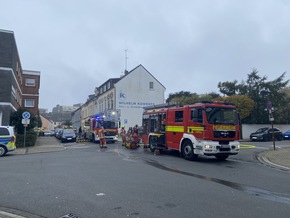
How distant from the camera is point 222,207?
6.23 metres

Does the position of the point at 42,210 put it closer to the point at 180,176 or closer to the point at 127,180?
the point at 127,180

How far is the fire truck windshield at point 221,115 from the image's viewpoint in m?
14.3

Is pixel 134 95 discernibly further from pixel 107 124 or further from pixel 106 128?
pixel 106 128

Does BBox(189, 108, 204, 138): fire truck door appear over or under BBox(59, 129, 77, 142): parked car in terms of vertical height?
over

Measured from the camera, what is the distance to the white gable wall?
4806 cm

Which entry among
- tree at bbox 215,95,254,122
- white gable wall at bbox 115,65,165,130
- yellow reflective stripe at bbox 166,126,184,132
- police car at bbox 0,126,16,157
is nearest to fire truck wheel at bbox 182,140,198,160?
yellow reflective stripe at bbox 166,126,184,132

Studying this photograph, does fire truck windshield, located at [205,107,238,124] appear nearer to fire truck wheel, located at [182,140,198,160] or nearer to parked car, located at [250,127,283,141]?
fire truck wheel, located at [182,140,198,160]

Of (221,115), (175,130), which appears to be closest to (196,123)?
Result: (221,115)

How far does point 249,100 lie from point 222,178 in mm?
27985

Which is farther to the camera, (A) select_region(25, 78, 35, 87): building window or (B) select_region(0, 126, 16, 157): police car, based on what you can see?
(A) select_region(25, 78, 35, 87): building window

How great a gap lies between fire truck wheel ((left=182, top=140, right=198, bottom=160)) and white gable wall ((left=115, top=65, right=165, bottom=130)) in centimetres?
3194

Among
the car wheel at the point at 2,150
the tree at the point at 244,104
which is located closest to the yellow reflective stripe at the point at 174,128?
the car wheel at the point at 2,150

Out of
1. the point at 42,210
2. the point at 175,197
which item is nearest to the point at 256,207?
the point at 175,197

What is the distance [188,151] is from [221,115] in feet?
8.26
